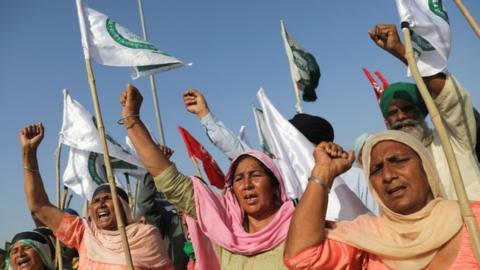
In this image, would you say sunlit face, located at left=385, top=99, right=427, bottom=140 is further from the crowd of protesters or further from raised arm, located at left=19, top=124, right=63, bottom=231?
raised arm, located at left=19, top=124, right=63, bottom=231

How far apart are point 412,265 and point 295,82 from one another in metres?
3.14

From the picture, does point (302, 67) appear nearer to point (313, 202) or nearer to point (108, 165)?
point (108, 165)

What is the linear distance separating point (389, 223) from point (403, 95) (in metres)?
1.18

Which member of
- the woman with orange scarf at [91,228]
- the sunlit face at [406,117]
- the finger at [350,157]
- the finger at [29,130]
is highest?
the finger at [29,130]

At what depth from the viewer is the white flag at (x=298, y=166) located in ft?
8.31

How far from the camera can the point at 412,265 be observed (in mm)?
1869

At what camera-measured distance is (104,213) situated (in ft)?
12.1

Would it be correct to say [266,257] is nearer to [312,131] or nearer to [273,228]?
[273,228]

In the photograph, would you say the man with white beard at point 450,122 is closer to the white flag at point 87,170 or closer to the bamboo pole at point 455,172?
the bamboo pole at point 455,172

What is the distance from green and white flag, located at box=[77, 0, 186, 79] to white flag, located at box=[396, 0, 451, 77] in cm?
160

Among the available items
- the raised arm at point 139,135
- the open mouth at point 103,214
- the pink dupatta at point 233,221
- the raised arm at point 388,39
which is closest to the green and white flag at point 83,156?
the open mouth at point 103,214

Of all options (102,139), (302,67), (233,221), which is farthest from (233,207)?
(302,67)

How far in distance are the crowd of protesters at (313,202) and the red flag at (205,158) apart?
332mm

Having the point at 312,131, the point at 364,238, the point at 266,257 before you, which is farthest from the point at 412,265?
the point at 312,131
